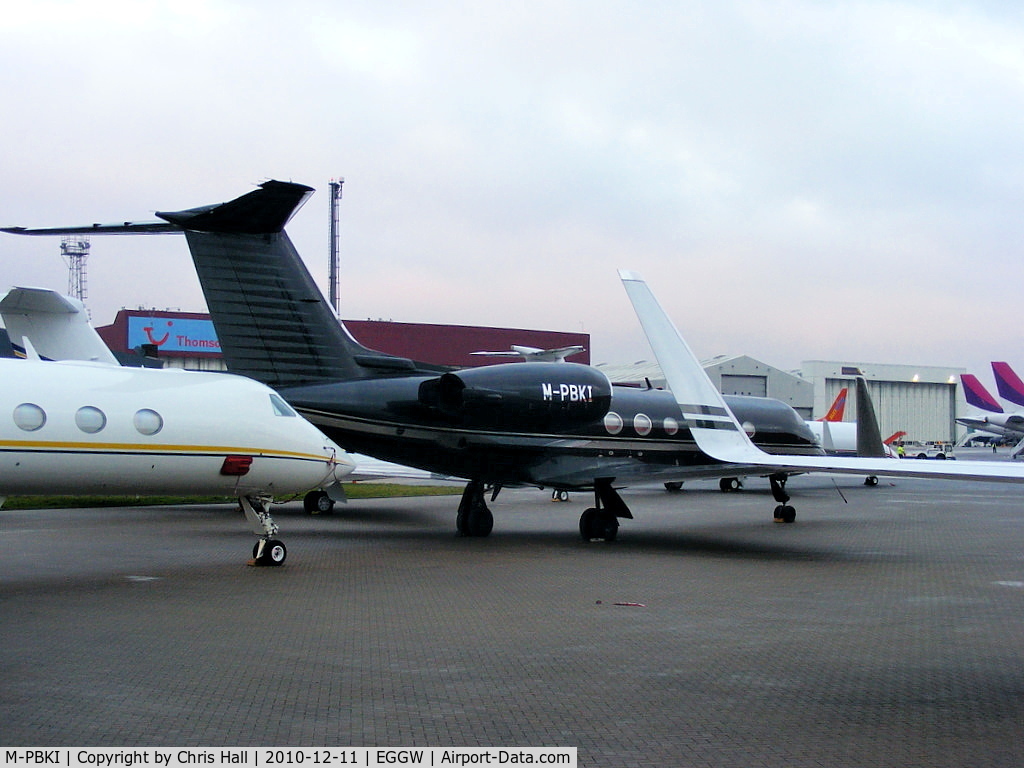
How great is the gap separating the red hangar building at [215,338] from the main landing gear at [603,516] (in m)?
37.5

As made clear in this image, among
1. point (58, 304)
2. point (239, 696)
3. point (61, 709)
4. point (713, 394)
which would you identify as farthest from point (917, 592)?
point (58, 304)

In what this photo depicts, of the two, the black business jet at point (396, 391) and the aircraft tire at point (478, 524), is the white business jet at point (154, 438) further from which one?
the aircraft tire at point (478, 524)

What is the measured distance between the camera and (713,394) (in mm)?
16016

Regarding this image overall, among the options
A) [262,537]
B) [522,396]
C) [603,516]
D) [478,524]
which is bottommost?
[478,524]

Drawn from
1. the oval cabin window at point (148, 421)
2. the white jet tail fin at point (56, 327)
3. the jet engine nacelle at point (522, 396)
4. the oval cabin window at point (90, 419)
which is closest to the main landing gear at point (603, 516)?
the jet engine nacelle at point (522, 396)

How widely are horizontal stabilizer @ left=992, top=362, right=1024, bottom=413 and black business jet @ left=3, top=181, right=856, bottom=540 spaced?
48628 millimetres

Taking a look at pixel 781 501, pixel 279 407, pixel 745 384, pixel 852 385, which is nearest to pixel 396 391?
pixel 279 407

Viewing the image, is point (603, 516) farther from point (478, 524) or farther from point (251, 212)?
point (251, 212)

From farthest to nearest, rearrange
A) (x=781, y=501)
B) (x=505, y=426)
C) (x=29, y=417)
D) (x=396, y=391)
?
(x=781, y=501), (x=505, y=426), (x=396, y=391), (x=29, y=417)

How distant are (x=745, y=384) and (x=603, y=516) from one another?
49.4 m

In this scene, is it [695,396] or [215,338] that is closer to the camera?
[695,396]
